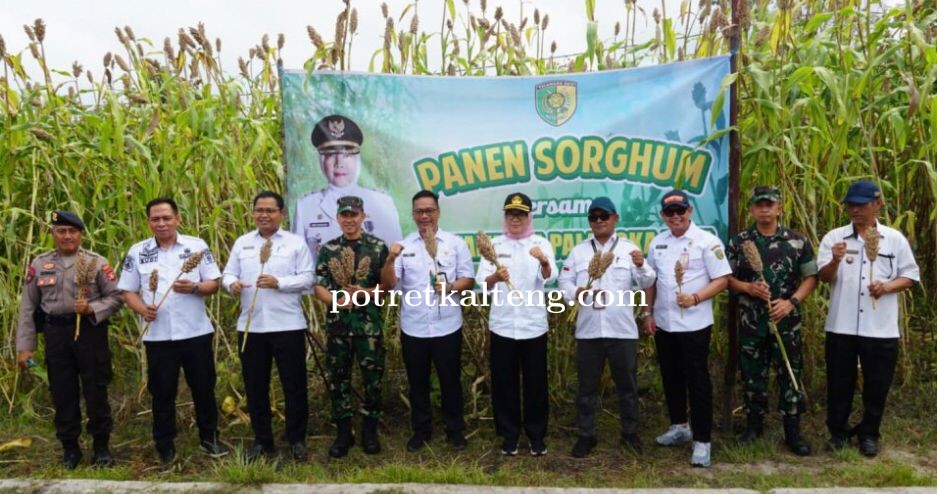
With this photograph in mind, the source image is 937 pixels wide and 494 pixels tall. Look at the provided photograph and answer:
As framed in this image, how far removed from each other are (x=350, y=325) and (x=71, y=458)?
1.69 m

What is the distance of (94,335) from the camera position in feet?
12.3

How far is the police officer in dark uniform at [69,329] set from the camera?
12.1ft

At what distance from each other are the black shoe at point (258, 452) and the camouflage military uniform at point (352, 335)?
0.40m

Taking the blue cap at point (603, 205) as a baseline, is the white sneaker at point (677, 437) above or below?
below

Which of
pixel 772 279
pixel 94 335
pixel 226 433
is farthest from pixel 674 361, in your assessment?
pixel 94 335

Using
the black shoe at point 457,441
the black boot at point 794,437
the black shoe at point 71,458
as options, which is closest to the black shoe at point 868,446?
the black boot at point 794,437

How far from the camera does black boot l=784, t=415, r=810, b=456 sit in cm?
370

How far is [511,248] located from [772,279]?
138cm

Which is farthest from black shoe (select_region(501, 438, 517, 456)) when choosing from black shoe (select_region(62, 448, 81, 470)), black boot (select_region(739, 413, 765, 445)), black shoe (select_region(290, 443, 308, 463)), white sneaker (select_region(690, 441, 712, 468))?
black shoe (select_region(62, 448, 81, 470))

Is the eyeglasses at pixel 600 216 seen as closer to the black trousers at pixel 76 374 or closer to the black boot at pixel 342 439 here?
the black boot at pixel 342 439

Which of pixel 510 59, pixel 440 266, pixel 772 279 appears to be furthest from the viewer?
pixel 510 59

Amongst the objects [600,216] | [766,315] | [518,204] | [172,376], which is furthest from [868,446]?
[172,376]

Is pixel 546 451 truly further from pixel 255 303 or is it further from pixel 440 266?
pixel 255 303

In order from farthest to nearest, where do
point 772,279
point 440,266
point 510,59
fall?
point 510,59 → point 440,266 → point 772,279
